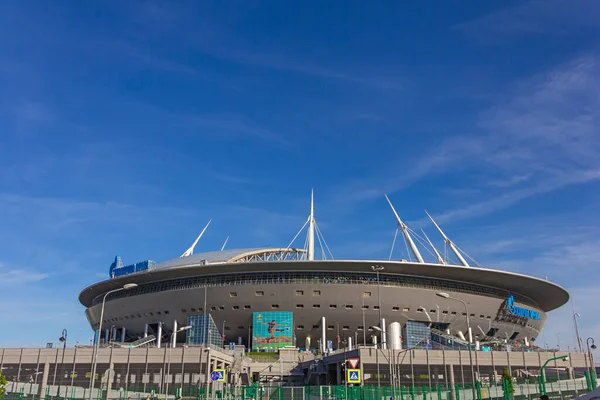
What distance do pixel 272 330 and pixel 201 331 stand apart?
1071 centimetres

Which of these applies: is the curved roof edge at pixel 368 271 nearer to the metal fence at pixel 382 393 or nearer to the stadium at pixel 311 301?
the stadium at pixel 311 301

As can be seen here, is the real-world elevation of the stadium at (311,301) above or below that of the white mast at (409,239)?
below

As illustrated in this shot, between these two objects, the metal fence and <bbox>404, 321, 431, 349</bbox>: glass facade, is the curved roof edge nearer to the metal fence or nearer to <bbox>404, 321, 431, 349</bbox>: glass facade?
<bbox>404, 321, 431, 349</bbox>: glass facade

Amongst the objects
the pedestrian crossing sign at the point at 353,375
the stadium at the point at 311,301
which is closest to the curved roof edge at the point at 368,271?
the stadium at the point at 311,301

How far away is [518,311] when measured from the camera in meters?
90.6

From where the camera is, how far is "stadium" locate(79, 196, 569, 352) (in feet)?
265

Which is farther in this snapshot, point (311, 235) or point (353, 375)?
point (311, 235)

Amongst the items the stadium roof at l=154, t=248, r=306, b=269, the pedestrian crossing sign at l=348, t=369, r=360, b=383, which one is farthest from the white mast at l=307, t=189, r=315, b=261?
the pedestrian crossing sign at l=348, t=369, r=360, b=383

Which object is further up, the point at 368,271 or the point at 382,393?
the point at 368,271

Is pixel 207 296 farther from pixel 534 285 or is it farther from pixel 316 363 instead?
pixel 534 285

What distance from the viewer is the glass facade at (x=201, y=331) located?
8138 cm

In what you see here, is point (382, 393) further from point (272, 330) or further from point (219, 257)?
point (219, 257)

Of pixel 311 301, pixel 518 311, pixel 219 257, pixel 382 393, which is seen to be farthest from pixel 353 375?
pixel 518 311

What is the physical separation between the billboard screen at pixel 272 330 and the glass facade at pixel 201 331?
6367mm
